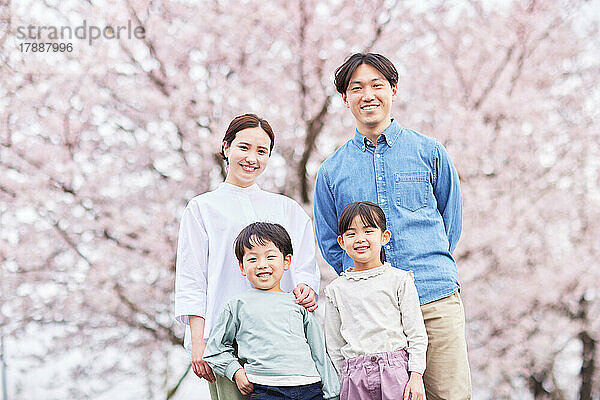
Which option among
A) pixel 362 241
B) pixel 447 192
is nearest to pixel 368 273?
pixel 362 241

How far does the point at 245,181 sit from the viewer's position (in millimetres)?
2326

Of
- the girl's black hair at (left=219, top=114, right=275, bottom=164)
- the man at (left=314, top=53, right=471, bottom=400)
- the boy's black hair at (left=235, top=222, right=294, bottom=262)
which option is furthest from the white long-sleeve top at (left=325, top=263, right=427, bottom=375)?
the girl's black hair at (left=219, top=114, right=275, bottom=164)

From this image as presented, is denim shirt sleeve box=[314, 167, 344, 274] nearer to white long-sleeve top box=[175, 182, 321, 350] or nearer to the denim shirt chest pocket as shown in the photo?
white long-sleeve top box=[175, 182, 321, 350]

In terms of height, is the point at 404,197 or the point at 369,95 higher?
the point at 369,95

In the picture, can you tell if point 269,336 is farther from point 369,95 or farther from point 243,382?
point 369,95

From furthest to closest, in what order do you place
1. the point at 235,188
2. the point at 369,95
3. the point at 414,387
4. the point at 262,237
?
the point at 235,188
the point at 369,95
the point at 262,237
the point at 414,387

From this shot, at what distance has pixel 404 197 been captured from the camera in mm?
2258

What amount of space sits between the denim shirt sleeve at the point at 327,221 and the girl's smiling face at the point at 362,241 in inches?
9.0

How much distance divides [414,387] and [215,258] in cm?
76

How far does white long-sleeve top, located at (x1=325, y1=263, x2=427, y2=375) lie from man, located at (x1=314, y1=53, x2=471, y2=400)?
10 centimetres

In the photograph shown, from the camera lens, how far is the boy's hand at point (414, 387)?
2.03 m

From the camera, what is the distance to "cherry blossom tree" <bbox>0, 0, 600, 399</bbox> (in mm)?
5879

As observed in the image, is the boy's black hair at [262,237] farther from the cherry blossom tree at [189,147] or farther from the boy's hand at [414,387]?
the cherry blossom tree at [189,147]

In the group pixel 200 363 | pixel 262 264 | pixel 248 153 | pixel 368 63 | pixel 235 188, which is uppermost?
pixel 368 63
